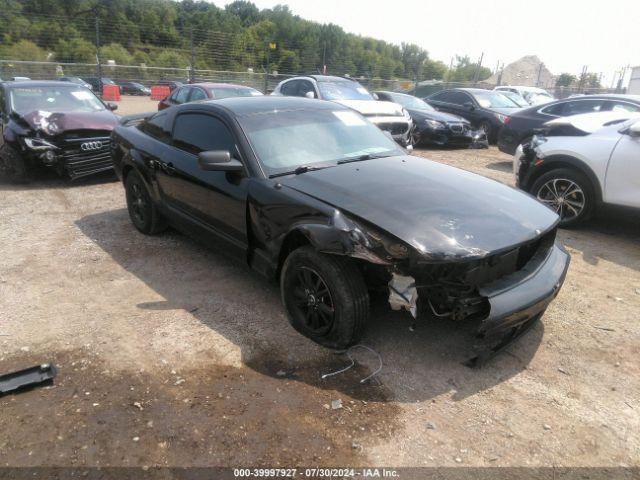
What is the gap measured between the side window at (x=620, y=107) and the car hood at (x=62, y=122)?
8.36 meters

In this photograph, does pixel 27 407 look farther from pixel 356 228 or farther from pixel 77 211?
pixel 77 211

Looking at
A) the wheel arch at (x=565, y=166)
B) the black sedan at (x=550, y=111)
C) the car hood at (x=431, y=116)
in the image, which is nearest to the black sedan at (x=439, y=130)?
the car hood at (x=431, y=116)

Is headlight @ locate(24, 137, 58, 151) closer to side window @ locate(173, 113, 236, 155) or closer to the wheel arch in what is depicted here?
side window @ locate(173, 113, 236, 155)

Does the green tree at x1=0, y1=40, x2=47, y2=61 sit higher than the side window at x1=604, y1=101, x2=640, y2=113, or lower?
higher

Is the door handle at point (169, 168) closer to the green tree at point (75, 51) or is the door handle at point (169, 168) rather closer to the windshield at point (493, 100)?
the windshield at point (493, 100)

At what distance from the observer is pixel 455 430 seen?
8.22 feet

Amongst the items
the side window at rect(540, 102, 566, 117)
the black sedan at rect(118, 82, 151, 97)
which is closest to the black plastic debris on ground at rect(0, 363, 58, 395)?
the side window at rect(540, 102, 566, 117)

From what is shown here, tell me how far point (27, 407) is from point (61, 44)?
34.4m

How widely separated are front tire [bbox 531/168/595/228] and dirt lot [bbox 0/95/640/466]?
3.66ft

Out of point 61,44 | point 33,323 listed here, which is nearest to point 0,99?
point 33,323

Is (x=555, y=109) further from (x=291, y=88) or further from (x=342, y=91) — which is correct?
(x=291, y=88)

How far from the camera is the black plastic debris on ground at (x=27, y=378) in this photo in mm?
2773

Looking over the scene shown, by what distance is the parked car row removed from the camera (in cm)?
275

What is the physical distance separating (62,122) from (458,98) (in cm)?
981
